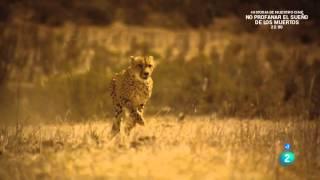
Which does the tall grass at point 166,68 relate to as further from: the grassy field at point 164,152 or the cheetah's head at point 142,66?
the grassy field at point 164,152

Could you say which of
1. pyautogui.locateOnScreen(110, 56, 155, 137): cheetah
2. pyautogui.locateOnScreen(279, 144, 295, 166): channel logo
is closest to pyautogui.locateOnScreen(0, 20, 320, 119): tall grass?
pyautogui.locateOnScreen(110, 56, 155, 137): cheetah

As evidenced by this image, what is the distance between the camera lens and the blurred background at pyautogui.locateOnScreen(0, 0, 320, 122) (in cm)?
789

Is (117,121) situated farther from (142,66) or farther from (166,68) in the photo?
(166,68)

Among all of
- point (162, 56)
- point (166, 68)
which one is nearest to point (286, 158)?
point (166, 68)

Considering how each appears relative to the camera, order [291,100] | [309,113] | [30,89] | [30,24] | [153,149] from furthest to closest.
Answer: [30,24], [30,89], [291,100], [309,113], [153,149]

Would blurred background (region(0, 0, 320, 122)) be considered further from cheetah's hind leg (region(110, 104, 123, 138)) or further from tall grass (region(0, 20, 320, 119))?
cheetah's hind leg (region(110, 104, 123, 138))

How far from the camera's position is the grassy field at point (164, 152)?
4352 millimetres

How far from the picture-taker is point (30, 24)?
A: 10945 mm

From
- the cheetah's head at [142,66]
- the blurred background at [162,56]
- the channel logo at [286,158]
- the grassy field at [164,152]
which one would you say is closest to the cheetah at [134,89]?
the cheetah's head at [142,66]

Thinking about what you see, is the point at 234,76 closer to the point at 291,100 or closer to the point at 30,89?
the point at 291,100

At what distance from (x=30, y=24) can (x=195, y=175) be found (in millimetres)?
7197

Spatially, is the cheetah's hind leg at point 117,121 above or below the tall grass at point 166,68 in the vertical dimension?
below

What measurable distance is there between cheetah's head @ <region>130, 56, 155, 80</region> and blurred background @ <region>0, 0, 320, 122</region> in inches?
50.3

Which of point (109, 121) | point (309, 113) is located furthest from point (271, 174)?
point (109, 121)
